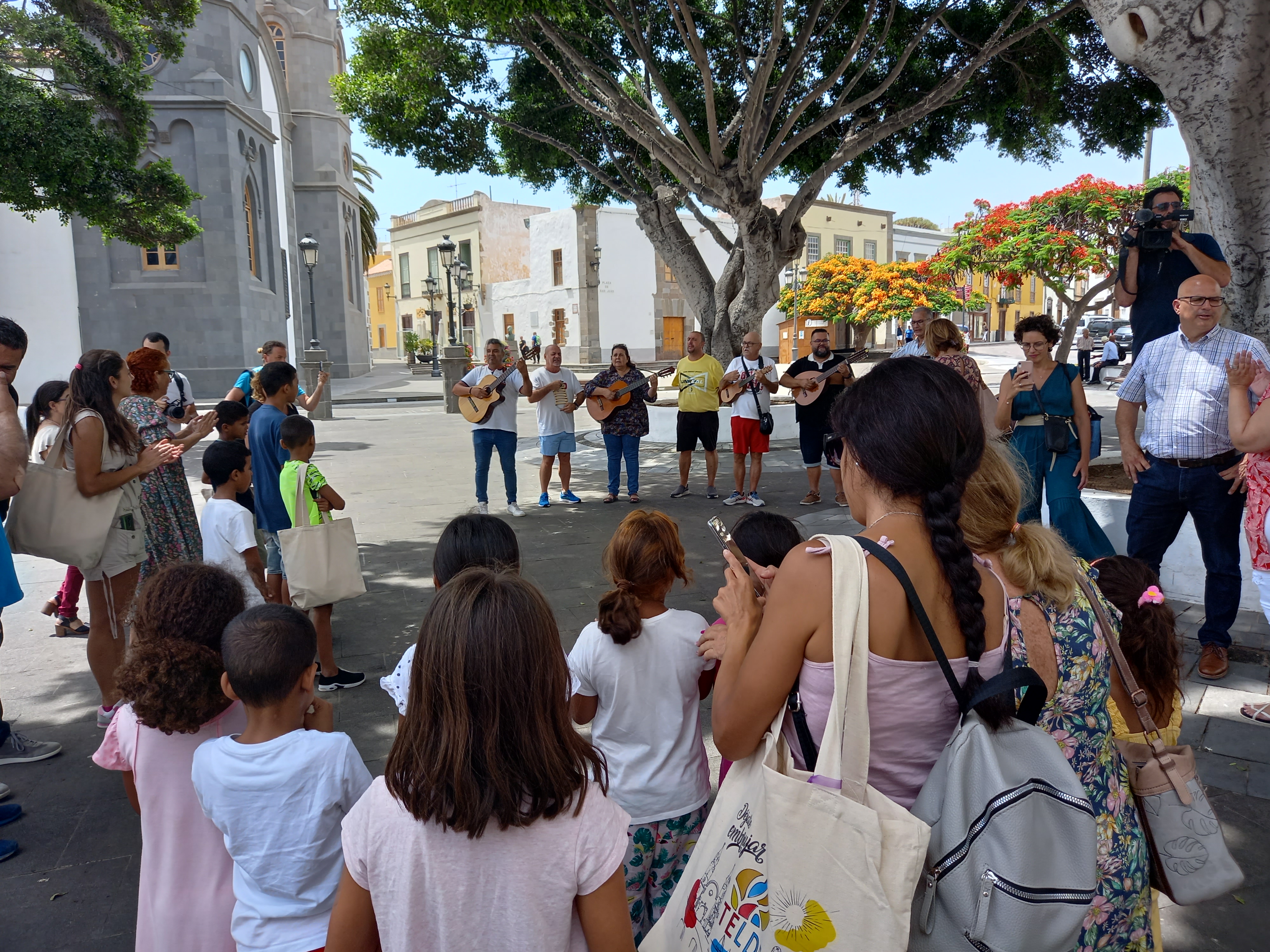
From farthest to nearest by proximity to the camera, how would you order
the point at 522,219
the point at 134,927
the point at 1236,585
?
the point at 522,219
the point at 1236,585
the point at 134,927

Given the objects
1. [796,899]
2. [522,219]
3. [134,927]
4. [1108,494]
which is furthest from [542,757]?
[522,219]

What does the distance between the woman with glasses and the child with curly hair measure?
15.0ft

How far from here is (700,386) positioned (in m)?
9.16

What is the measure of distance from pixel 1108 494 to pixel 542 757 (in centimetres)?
571

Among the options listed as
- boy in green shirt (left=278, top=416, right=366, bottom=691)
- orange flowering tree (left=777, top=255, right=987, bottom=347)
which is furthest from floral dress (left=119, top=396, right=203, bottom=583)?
orange flowering tree (left=777, top=255, right=987, bottom=347)

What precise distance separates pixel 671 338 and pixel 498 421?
40102mm

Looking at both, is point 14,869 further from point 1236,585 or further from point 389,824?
point 1236,585

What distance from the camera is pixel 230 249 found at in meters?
23.0

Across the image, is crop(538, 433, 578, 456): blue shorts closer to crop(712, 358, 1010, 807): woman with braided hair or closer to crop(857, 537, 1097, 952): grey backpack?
crop(712, 358, 1010, 807): woman with braided hair

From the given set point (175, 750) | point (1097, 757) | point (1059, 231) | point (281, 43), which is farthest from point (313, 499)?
point (281, 43)

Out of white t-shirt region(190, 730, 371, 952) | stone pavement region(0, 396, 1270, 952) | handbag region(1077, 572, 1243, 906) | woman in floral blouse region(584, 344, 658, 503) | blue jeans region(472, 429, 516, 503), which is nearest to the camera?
handbag region(1077, 572, 1243, 906)

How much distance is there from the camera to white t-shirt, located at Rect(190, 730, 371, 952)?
1897 mm

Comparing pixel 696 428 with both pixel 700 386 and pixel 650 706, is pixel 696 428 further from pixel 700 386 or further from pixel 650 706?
pixel 650 706

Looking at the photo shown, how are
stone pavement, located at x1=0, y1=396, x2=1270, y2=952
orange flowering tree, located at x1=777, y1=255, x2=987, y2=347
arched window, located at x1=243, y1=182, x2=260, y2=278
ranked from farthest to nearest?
orange flowering tree, located at x1=777, y1=255, x2=987, y2=347, arched window, located at x1=243, y1=182, x2=260, y2=278, stone pavement, located at x1=0, y1=396, x2=1270, y2=952
